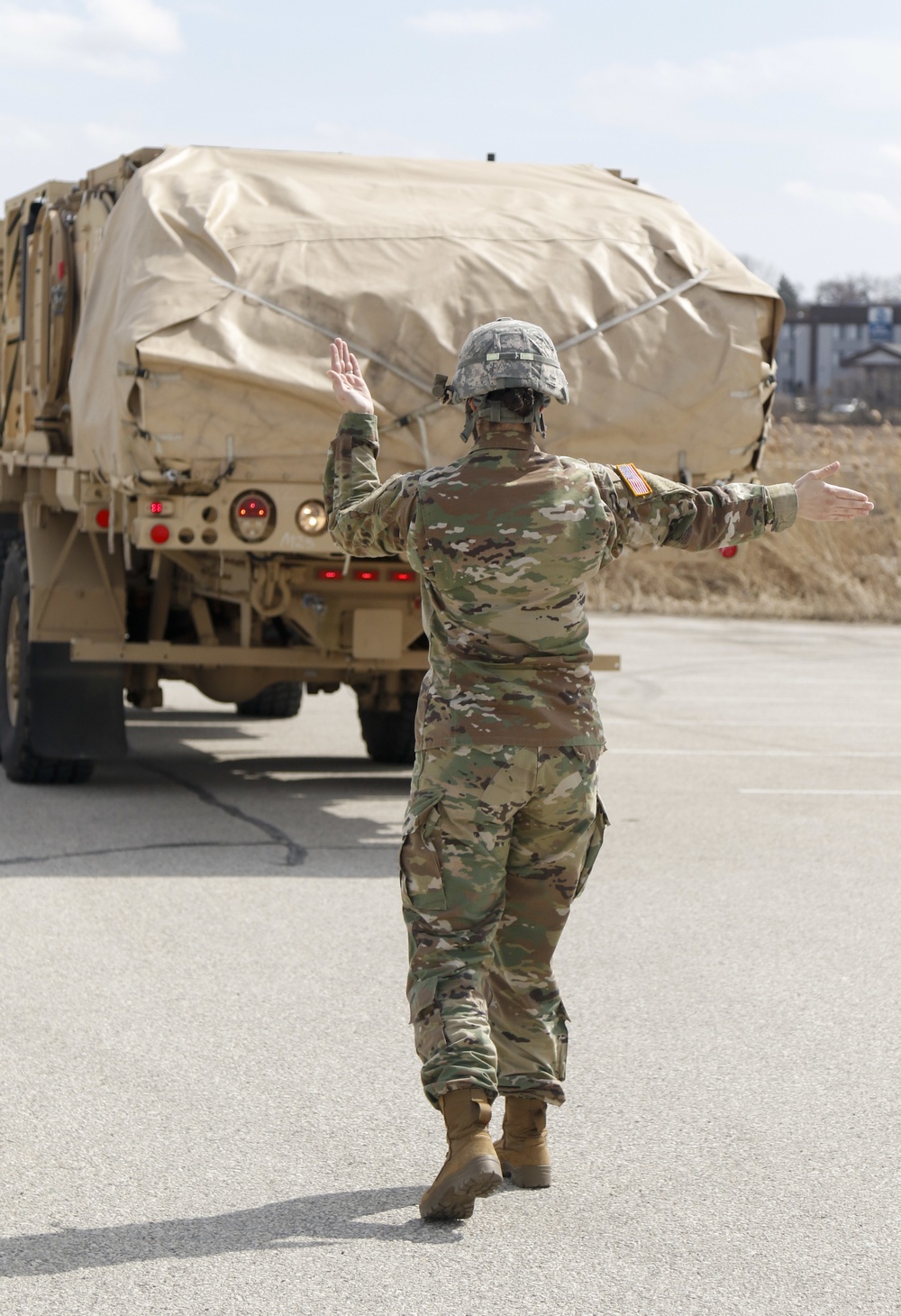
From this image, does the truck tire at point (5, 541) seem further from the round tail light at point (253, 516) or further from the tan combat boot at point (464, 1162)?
the tan combat boot at point (464, 1162)

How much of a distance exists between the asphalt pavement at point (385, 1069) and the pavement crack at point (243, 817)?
47 mm

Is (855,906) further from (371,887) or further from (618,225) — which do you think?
(618,225)

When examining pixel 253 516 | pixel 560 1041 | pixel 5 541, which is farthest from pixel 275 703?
pixel 560 1041

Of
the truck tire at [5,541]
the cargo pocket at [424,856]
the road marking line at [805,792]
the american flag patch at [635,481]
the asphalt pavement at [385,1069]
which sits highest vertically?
the american flag patch at [635,481]

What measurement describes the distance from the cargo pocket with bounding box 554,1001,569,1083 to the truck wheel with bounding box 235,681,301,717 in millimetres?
9389

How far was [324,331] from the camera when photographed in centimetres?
898

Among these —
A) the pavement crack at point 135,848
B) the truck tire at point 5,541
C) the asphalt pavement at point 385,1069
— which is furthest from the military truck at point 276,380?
the pavement crack at point 135,848

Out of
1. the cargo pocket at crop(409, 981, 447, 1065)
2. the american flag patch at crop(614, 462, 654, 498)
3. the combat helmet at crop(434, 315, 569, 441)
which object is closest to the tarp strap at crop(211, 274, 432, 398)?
the american flag patch at crop(614, 462, 654, 498)

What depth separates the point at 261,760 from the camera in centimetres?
1212

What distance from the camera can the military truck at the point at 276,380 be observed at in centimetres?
887

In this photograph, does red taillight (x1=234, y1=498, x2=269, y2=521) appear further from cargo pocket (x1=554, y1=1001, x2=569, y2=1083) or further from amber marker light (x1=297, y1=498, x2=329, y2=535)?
cargo pocket (x1=554, y1=1001, x2=569, y2=1083)

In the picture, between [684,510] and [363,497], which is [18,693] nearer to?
[363,497]

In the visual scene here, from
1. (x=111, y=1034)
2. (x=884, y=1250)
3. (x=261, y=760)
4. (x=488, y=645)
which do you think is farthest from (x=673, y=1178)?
(x=261, y=760)

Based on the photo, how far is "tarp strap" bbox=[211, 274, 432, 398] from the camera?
8.89 m
